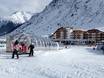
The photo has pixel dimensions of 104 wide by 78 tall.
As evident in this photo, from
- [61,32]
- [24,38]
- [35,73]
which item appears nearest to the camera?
[35,73]

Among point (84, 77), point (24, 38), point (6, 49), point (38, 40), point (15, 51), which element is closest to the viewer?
point (84, 77)

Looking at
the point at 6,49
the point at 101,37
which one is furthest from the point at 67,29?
the point at 6,49

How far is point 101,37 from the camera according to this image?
561ft

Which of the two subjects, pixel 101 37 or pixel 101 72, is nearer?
pixel 101 72

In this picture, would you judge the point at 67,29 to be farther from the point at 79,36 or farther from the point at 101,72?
the point at 101,72

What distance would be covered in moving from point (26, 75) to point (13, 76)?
81 cm

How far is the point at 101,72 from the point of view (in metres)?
19.1

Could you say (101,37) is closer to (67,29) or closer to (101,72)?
(67,29)

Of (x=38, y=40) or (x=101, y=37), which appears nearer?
(x=38, y=40)

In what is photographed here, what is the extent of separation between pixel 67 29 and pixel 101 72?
565ft

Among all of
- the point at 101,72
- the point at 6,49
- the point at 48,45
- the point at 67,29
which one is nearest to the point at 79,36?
the point at 67,29

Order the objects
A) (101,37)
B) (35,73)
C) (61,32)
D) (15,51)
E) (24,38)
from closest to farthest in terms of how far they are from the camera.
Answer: (35,73)
(15,51)
(24,38)
(101,37)
(61,32)

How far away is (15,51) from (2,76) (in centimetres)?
1515

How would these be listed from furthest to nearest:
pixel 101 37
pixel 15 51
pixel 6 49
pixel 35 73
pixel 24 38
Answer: pixel 101 37
pixel 24 38
pixel 6 49
pixel 15 51
pixel 35 73
